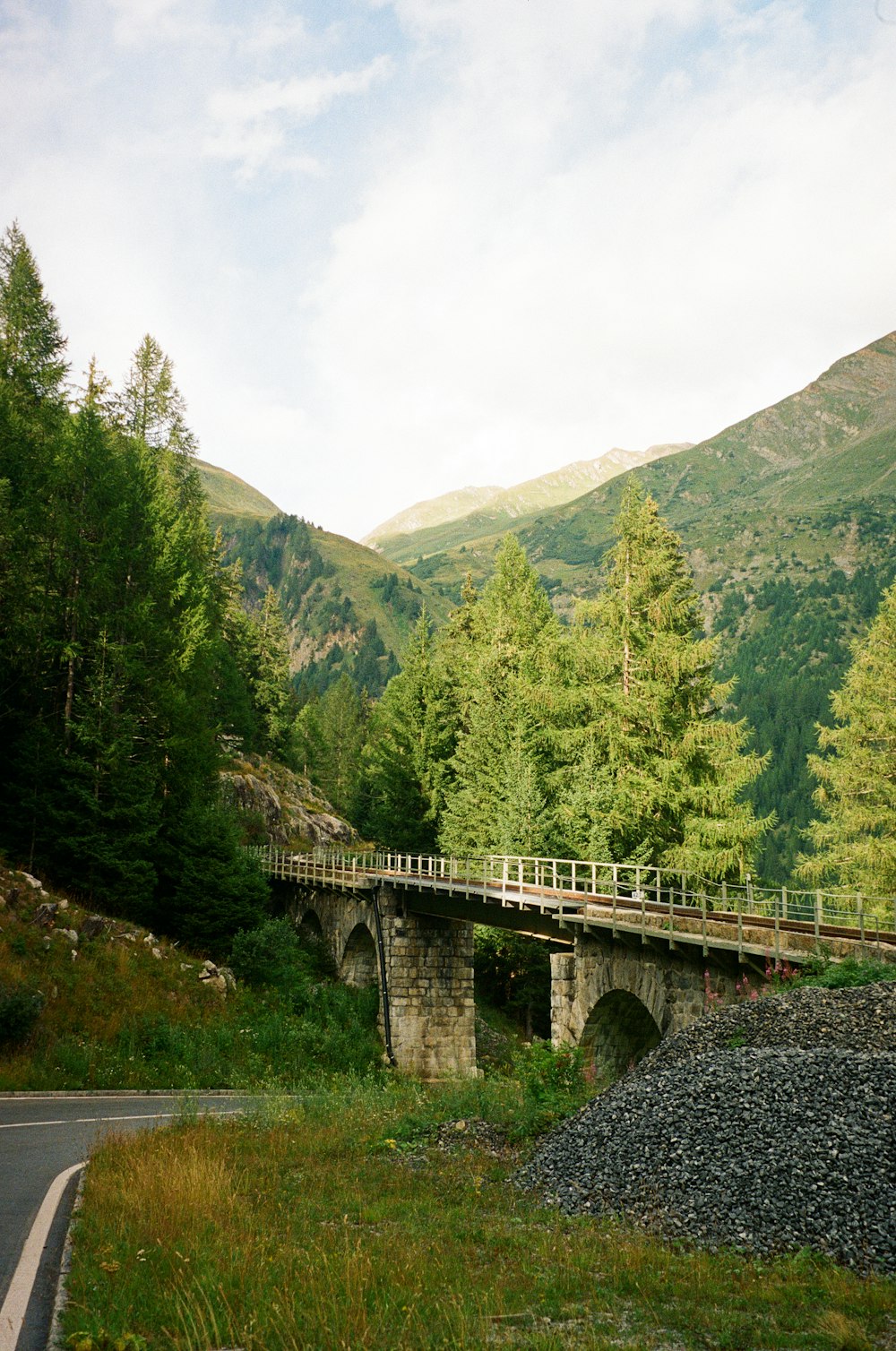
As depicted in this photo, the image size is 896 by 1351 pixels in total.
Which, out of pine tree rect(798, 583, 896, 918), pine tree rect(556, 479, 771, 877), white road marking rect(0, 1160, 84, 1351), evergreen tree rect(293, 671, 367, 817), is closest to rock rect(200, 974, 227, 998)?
pine tree rect(556, 479, 771, 877)

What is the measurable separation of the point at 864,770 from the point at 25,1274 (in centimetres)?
3334

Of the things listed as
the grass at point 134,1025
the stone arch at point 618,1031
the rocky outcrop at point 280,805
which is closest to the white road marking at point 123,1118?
the grass at point 134,1025

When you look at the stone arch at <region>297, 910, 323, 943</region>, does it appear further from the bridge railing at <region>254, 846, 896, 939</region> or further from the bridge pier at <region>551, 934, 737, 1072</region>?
the bridge pier at <region>551, 934, 737, 1072</region>

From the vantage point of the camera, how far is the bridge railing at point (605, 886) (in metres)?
19.2

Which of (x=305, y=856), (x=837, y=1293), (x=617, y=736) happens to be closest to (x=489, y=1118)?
(x=837, y=1293)

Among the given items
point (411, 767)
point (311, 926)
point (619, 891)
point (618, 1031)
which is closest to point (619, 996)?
point (618, 1031)

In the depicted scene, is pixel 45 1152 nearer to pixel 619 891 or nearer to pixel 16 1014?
pixel 16 1014

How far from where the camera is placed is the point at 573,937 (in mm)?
23750

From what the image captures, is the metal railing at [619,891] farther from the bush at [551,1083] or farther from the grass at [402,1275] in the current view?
the grass at [402,1275]

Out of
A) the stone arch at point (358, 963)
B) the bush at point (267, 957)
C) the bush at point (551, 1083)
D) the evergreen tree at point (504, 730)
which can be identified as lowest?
the stone arch at point (358, 963)

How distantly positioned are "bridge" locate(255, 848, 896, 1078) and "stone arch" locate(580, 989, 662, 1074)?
0.03 m

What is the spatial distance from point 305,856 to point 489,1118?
36851 mm

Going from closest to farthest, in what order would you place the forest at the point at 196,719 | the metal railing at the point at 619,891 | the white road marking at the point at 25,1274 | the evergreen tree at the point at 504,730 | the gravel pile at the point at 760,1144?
1. the white road marking at the point at 25,1274
2. the gravel pile at the point at 760,1144
3. the metal railing at the point at 619,891
4. the forest at the point at 196,719
5. the evergreen tree at the point at 504,730

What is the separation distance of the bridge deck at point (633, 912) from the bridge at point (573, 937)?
1.9 inches
